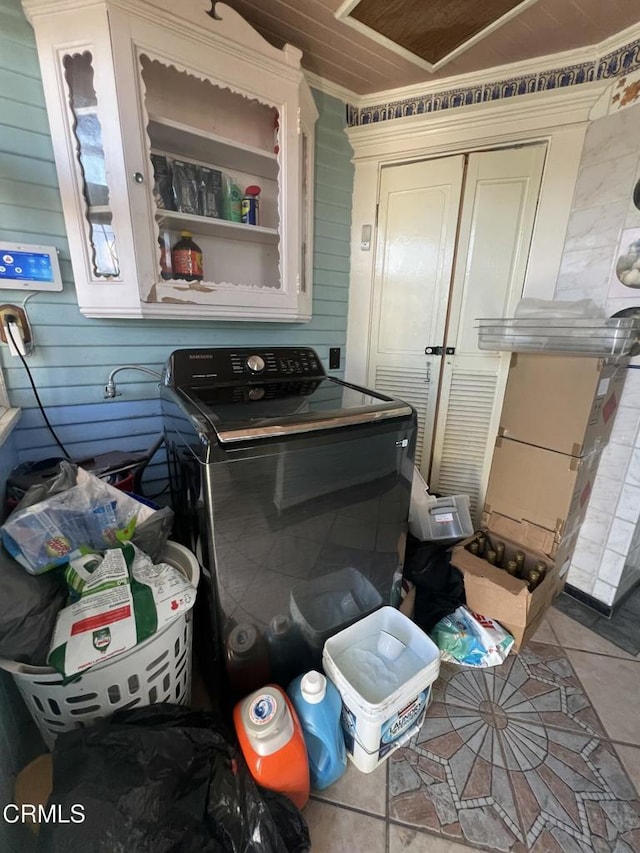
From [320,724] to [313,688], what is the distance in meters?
0.10

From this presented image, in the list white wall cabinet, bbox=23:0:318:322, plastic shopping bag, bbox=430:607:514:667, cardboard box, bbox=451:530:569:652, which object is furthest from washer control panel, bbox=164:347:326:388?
plastic shopping bag, bbox=430:607:514:667

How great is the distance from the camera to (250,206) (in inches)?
62.6

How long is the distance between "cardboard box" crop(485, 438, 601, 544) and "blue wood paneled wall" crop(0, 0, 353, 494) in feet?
4.02

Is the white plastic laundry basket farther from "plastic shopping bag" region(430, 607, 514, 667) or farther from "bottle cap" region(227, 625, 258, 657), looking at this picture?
"plastic shopping bag" region(430, 607, 514, 667)

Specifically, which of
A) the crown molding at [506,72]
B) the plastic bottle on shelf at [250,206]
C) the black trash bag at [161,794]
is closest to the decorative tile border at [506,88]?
the crown molding at [506,72]

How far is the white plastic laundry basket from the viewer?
2.68 feet

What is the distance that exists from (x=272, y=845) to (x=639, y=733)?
1.25 metres

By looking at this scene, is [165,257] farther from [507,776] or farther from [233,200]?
[507,776]

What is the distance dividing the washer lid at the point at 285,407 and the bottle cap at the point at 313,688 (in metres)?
0.68

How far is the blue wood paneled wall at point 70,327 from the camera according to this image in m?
1.16

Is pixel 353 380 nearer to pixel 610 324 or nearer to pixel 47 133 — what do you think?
pixel 610 324

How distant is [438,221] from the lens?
184 centimetres

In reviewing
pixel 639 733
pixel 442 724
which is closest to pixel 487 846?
pixel 442 724

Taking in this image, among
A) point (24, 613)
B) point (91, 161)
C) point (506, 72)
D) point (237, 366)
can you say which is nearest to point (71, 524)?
point (24, 613)
